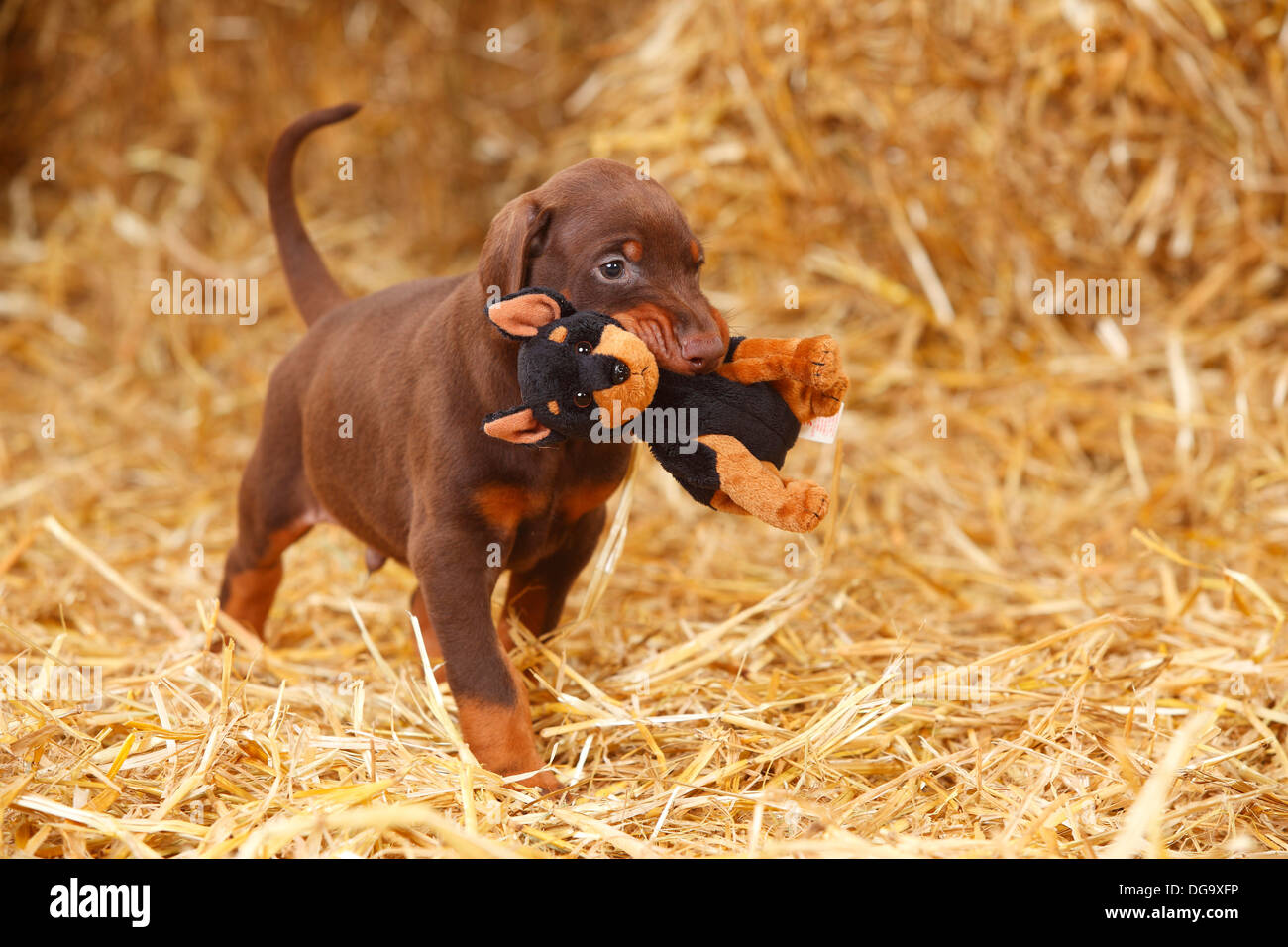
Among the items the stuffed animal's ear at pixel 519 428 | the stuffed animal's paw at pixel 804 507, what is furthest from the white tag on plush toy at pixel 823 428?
the stuffed animal's ear at pixel 519 428

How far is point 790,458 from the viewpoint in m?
5.70

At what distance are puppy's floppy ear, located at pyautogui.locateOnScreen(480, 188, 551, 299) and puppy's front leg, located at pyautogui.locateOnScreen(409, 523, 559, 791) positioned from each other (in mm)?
613

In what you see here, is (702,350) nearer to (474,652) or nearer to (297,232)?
(474,652)

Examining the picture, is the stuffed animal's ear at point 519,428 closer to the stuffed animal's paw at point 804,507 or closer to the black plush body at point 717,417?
the black plush body at point 717,417

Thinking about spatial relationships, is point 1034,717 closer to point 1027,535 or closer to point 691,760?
point 691,760

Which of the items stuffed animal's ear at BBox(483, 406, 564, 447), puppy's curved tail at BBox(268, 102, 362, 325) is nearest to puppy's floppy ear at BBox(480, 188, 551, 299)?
stuffed animal's ear at BBox(483, 406, 564, 447)

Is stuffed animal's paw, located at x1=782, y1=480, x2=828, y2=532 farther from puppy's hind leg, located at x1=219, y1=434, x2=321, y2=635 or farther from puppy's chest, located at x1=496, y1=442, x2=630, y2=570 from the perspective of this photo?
puppy's hind leg, located at x1=219, y1=434, x2=321, y2=635

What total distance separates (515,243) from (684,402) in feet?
1.74

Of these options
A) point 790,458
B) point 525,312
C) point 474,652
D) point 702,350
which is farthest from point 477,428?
point 790,458

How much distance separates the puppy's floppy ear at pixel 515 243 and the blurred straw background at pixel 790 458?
3.70ft

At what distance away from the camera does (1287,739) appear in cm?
332

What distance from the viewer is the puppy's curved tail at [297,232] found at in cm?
379
